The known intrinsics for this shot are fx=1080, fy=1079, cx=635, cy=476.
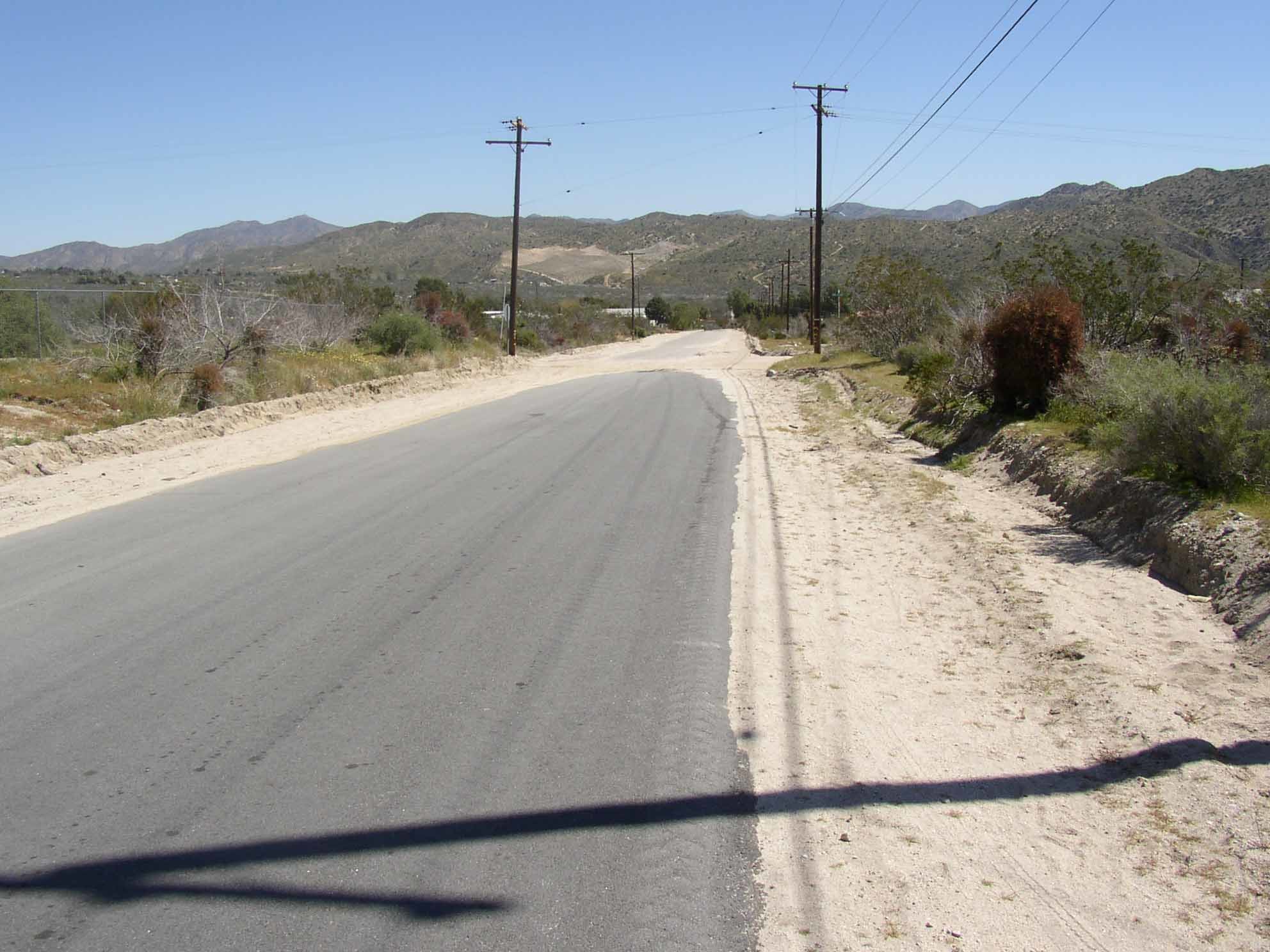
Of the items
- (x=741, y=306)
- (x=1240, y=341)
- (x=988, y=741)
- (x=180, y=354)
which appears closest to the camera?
(x=988, y=741)

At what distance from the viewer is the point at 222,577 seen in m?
8.85

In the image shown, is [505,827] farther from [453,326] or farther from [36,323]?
[453,326]

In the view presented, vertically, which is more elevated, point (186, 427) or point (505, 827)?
point (186, 427)

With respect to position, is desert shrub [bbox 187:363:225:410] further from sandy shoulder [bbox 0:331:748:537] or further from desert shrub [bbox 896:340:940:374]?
desert shrub [bbox 896:340:940:374]

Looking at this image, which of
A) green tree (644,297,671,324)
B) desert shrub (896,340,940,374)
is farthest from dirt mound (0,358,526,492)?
green tree (644,297,671,324)

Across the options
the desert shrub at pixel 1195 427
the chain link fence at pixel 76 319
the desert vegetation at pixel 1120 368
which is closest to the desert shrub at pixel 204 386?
the chain link fence at pixel 76 319

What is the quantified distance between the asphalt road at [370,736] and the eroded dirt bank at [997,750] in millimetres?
365

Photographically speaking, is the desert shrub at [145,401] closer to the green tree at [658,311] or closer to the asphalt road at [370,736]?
the asphalt road at [370,736]

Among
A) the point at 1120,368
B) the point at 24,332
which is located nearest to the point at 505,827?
the point at 1120,368

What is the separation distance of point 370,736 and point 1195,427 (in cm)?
782

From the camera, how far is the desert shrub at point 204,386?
75.8 feet

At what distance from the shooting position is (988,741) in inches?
232

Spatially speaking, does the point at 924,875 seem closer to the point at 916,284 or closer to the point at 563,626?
the point at 563,626

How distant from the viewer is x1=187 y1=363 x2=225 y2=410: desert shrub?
23.1 m
